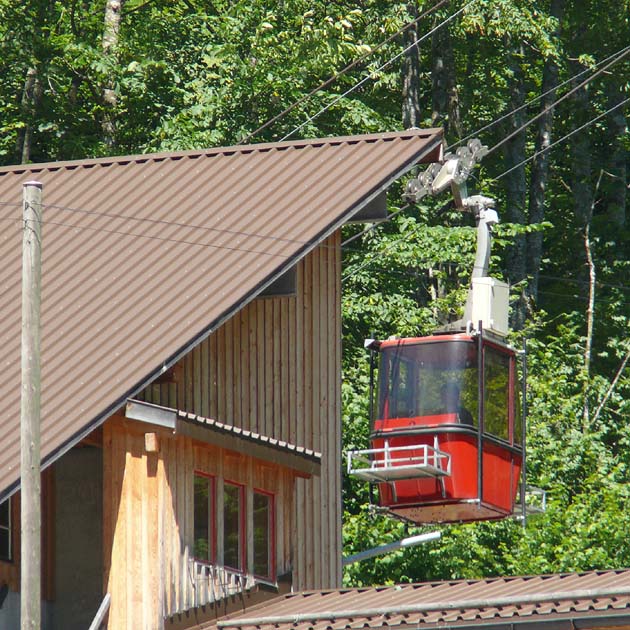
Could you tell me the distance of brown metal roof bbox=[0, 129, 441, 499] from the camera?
20484 mm

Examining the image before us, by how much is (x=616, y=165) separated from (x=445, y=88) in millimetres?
6890

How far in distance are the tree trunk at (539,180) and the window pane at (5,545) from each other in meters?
23.2

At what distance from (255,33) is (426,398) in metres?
14.6

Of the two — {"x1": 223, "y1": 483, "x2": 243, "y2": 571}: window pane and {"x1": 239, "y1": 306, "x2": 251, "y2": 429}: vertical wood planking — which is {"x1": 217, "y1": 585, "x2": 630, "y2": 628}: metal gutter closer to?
{"x1": 223, "y1": 483, "x2": 243, "y2": 571}: window pane

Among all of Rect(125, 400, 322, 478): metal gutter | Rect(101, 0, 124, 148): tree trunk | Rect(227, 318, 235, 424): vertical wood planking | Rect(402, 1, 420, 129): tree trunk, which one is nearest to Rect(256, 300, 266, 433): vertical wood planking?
Rect(125, 400, 322, 478): metal gutter

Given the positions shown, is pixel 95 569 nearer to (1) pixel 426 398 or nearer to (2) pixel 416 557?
(1) pixel 426 398

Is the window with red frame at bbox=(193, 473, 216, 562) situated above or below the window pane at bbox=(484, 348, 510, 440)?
below

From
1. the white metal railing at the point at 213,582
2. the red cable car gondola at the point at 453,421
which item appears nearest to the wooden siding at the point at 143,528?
the white metal railing at the point at 213,582

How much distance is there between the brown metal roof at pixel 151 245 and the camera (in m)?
20.5

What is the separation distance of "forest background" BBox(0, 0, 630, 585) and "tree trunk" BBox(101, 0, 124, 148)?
65mm

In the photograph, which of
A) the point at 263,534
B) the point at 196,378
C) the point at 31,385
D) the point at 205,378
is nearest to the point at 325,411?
the point at 263,534

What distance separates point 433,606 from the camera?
62.5 feet

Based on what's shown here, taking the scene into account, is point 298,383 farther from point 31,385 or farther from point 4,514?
point 31,385

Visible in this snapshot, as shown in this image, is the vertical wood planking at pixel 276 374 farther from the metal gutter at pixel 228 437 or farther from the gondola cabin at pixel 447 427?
the gondola cabin at pixel 447 427
